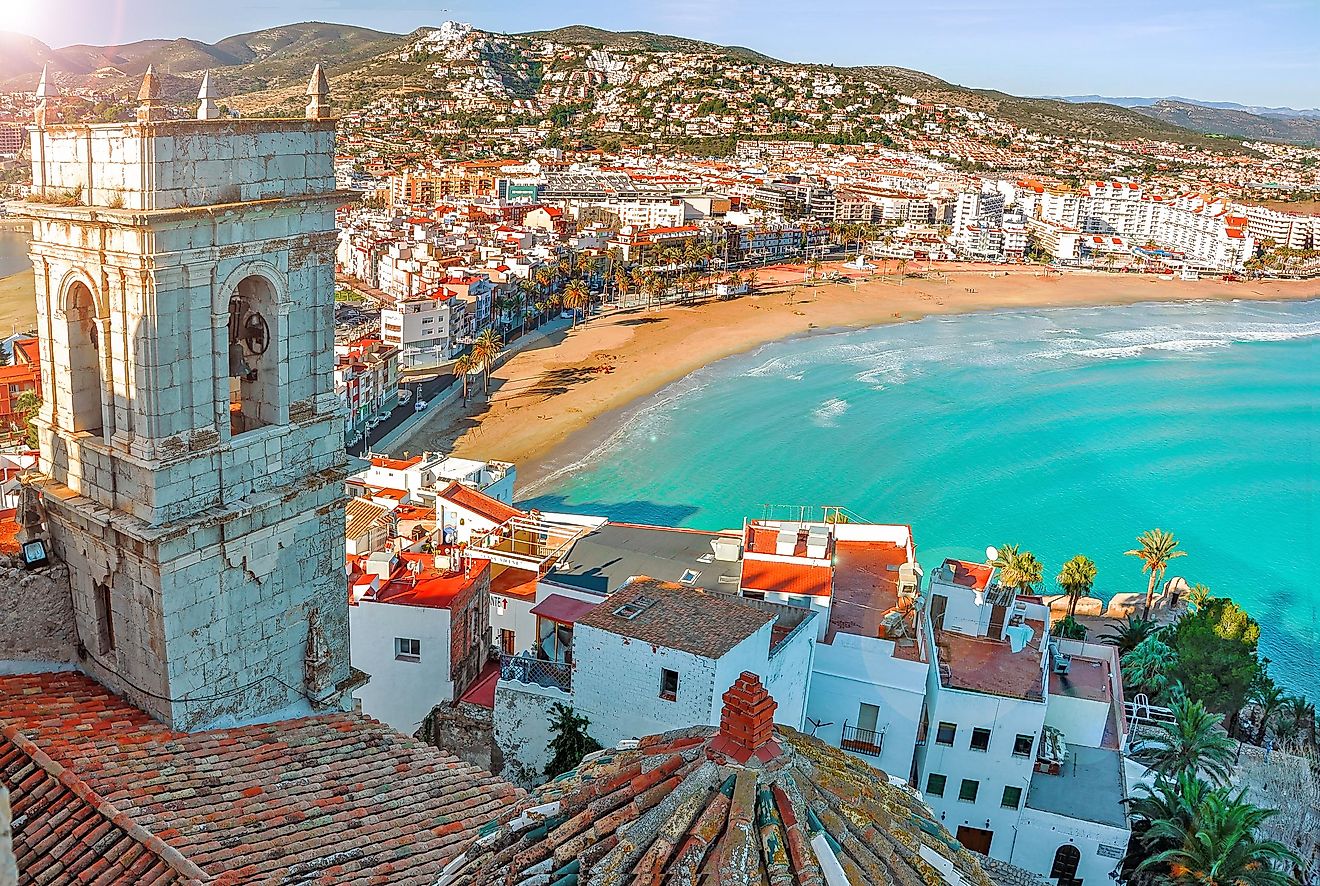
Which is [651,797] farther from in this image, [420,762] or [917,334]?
[917,334]

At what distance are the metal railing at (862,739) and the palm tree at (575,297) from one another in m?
72.0

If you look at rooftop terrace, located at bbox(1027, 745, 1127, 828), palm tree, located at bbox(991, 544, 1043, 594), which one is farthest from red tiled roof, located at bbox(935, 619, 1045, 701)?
palm tree, located at bbox(991, 544, 1043, 594)

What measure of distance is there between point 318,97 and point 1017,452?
59.0 m

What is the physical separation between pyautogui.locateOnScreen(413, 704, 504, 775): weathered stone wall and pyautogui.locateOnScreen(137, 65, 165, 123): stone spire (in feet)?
38.8

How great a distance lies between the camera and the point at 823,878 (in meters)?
6.72

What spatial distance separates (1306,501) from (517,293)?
58.6 meters

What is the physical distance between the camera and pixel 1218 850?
19969 mm

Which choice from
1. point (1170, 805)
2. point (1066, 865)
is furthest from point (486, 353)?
point (1170, 805)

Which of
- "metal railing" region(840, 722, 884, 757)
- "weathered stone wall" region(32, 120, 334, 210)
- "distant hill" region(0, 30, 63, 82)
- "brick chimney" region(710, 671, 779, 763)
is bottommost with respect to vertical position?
"metal railing" region(840, 722, 884, 757)

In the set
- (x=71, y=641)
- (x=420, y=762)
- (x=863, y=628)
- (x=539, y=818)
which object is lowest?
(x=863, y=628)

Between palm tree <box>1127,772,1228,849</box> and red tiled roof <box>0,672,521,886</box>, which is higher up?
red tiled roof <box>0,672,521,886</box>

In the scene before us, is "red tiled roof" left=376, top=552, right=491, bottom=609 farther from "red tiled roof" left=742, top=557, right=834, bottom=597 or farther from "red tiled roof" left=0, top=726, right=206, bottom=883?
"red tiled roof" left=0, top=726, right=206, bottom=883

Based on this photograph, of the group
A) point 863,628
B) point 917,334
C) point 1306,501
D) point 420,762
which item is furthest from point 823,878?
point 917,334

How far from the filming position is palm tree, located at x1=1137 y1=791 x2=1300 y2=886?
65.3 feet
